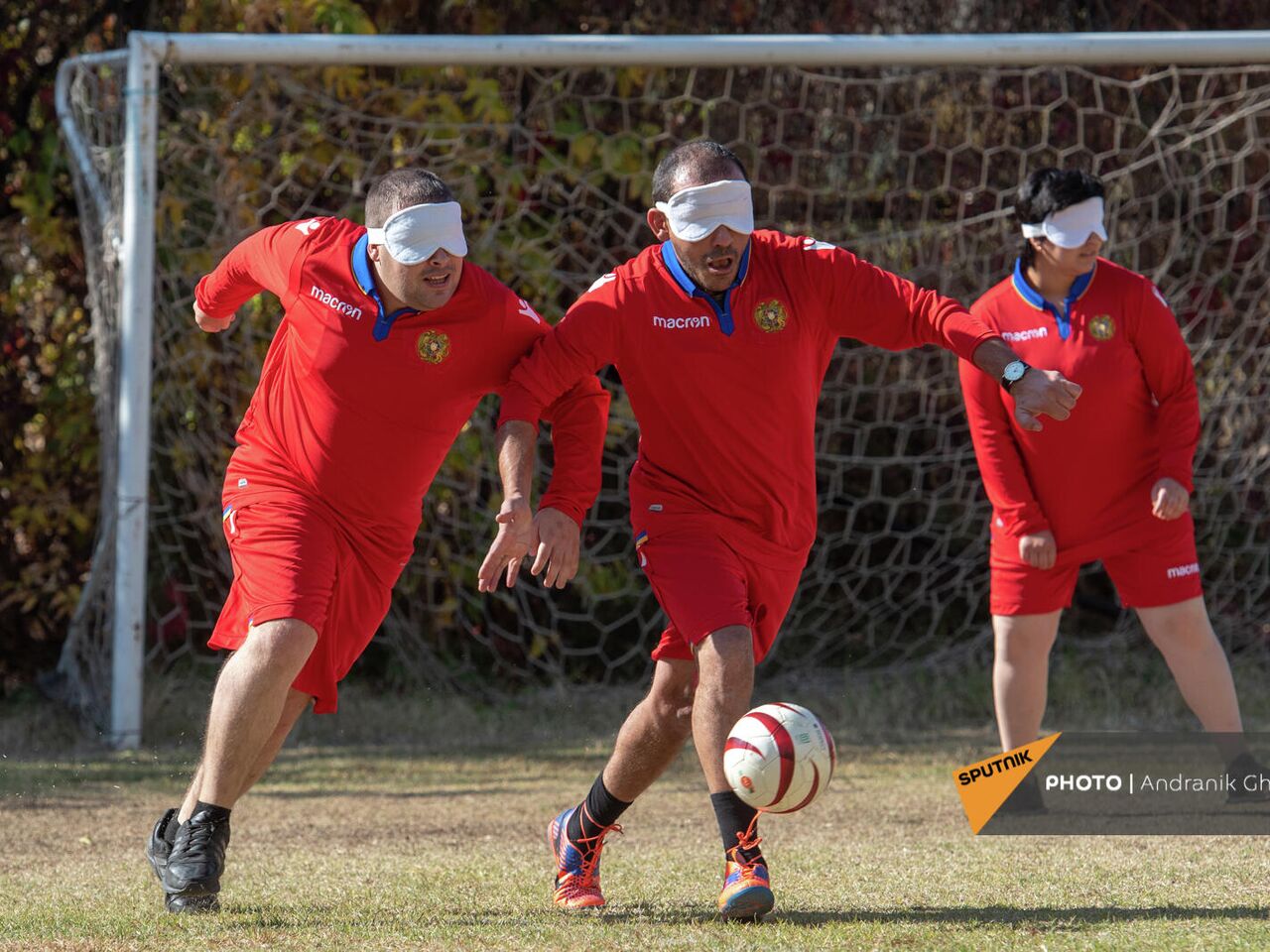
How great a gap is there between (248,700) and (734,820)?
4.44ft

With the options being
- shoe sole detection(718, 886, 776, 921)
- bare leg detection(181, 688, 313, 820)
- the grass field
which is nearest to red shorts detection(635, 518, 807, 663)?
shoe sole detection(718, 886, 776, 921)

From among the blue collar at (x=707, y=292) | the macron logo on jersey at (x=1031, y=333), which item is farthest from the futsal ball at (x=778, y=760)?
the macron logo on jersey at (x=1031, y=333)

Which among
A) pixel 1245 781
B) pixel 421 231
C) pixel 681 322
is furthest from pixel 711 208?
pixel 1245 781

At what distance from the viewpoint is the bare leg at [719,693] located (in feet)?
15.2

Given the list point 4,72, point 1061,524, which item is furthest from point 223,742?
point 4,72

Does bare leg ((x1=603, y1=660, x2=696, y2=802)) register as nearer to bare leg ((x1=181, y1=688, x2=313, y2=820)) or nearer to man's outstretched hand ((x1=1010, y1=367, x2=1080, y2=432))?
bare leg ((x1=181, y1=688, x2=313, y2=820))

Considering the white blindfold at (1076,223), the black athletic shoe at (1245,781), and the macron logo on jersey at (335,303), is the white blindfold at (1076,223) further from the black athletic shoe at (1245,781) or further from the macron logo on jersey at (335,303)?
the macron logo on jersey at (335,303)

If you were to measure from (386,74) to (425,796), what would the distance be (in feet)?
13.5

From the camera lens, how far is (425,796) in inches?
289

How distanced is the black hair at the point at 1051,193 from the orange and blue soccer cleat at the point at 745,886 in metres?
2.69

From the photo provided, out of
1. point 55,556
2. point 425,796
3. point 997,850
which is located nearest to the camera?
point 997,850

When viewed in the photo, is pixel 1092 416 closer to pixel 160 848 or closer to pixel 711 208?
pixel 711 208

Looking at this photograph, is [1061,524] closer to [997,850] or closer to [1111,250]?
[997,850]

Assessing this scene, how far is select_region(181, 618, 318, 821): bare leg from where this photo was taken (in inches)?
184
